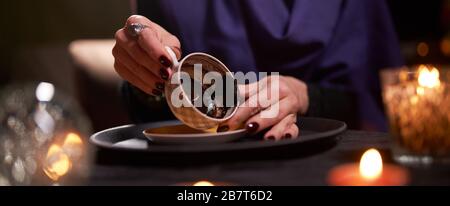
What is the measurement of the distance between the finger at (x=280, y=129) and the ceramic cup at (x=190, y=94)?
42 millimetres

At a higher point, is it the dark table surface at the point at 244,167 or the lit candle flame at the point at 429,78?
the lit candle flame at the point at 429,78

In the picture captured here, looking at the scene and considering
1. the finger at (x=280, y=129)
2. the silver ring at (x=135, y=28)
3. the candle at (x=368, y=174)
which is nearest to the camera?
the candle at (x=368, y=174)

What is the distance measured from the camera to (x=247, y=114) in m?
0.53

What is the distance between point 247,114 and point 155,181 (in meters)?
0.14

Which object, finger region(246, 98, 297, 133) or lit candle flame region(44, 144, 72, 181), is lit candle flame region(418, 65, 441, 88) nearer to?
finger region(246, 98, 297, 133)

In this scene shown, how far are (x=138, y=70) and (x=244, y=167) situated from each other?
23cm

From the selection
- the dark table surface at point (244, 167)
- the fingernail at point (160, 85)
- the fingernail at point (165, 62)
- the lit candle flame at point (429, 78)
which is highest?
Answer: the fingernail at point (165, 62)

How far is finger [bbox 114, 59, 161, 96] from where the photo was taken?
24.9 inches

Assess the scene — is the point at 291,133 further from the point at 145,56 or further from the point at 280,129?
the point at 145,56

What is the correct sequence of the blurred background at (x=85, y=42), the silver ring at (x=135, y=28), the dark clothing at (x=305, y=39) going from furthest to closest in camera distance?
1. the blurred background at (x=85, y=42)
2. the dark clothing at (x=305, y=39)
3. the silver ring at (x=135, y=28)

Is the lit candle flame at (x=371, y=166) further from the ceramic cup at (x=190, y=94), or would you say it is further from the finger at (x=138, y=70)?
the finger at (x=138, y=70)

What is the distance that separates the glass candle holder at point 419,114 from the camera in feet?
1.42

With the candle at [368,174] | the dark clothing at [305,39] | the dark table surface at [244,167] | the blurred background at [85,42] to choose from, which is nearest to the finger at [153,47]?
the dark table surface at [244,167]
